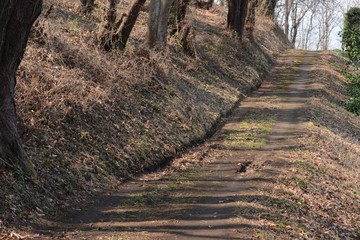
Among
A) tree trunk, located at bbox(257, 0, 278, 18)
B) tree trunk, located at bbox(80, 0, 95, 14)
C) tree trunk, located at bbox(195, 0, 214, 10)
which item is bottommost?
tree trunk, located at bbox(80, 0, 95, 14)

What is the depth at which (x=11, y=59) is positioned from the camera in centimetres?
836

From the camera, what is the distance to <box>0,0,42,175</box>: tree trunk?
8000 mm

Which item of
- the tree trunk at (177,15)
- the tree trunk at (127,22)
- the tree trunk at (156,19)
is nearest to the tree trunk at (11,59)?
the tree trunk at (127,22)

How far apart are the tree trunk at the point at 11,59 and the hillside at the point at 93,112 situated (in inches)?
14.0

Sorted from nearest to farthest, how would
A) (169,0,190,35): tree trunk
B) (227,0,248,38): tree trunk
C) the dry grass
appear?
the dry grass, (169,0,190,35): tree trunk, (227,0,248,38): tree trunk

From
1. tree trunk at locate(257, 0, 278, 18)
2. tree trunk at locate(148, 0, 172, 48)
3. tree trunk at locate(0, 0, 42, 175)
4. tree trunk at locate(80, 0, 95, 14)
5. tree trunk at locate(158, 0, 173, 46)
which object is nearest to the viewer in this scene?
tree trunk at locate(0, 0, 42, 175)

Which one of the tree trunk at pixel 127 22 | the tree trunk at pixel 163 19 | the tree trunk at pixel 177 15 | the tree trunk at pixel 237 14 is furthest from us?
the tree trunk at pixel 237 14

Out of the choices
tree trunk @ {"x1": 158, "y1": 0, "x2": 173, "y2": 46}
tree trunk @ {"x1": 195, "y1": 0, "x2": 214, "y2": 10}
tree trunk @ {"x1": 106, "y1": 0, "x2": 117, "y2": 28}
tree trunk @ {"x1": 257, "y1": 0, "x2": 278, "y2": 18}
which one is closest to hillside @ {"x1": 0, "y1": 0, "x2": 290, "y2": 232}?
tree trunk @ {"x1": 158, "y1": 0, "x2": 173, "y2": 46}

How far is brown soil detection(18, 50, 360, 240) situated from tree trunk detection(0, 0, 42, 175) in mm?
1333

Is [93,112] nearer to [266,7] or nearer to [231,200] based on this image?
[231,200]

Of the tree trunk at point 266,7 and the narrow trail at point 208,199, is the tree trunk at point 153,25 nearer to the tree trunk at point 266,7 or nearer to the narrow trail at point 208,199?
the narrow trail at point 208,199

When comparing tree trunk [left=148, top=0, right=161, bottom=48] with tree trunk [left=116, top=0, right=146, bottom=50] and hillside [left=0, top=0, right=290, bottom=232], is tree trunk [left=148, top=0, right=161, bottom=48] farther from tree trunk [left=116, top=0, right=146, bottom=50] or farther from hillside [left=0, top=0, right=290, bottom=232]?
tree trunk [left=116, top=0, right=146, bottom=50]

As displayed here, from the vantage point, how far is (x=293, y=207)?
10.3 m

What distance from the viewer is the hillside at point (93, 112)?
9438 mm
